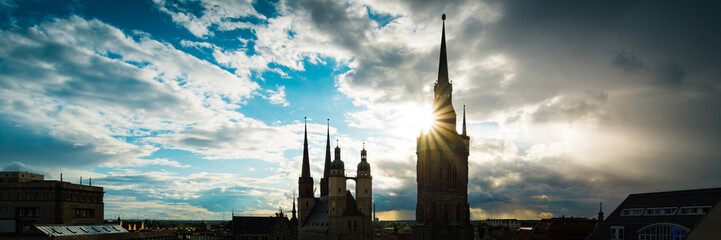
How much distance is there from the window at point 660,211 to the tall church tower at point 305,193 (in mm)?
94220

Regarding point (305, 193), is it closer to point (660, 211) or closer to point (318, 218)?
point (318, 218)

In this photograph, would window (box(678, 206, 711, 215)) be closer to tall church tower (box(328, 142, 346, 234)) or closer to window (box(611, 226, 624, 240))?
window (box(611, 226, 624, 240))

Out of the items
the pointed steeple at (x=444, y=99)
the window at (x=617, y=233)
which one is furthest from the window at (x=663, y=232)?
the pointed steeple at (x=444, y=99)

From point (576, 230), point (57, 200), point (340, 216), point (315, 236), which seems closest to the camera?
point (57, 200)

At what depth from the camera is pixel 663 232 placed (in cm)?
6062

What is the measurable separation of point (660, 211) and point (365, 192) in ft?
220

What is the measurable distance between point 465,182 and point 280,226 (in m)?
75.3

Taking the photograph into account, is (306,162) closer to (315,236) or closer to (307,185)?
(307,185)

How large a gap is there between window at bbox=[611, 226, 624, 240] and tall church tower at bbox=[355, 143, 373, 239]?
197 ft

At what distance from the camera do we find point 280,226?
5920 inches

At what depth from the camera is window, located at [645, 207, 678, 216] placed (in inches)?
2465

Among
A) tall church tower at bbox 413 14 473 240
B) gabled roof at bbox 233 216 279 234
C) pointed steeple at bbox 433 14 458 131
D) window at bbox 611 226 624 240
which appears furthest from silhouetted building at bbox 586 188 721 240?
gabled roof at bbox 233 216 279 234

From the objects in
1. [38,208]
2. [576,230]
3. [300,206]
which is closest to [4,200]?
[38,208]

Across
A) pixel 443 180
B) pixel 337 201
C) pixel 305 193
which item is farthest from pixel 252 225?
pixel 443 180
